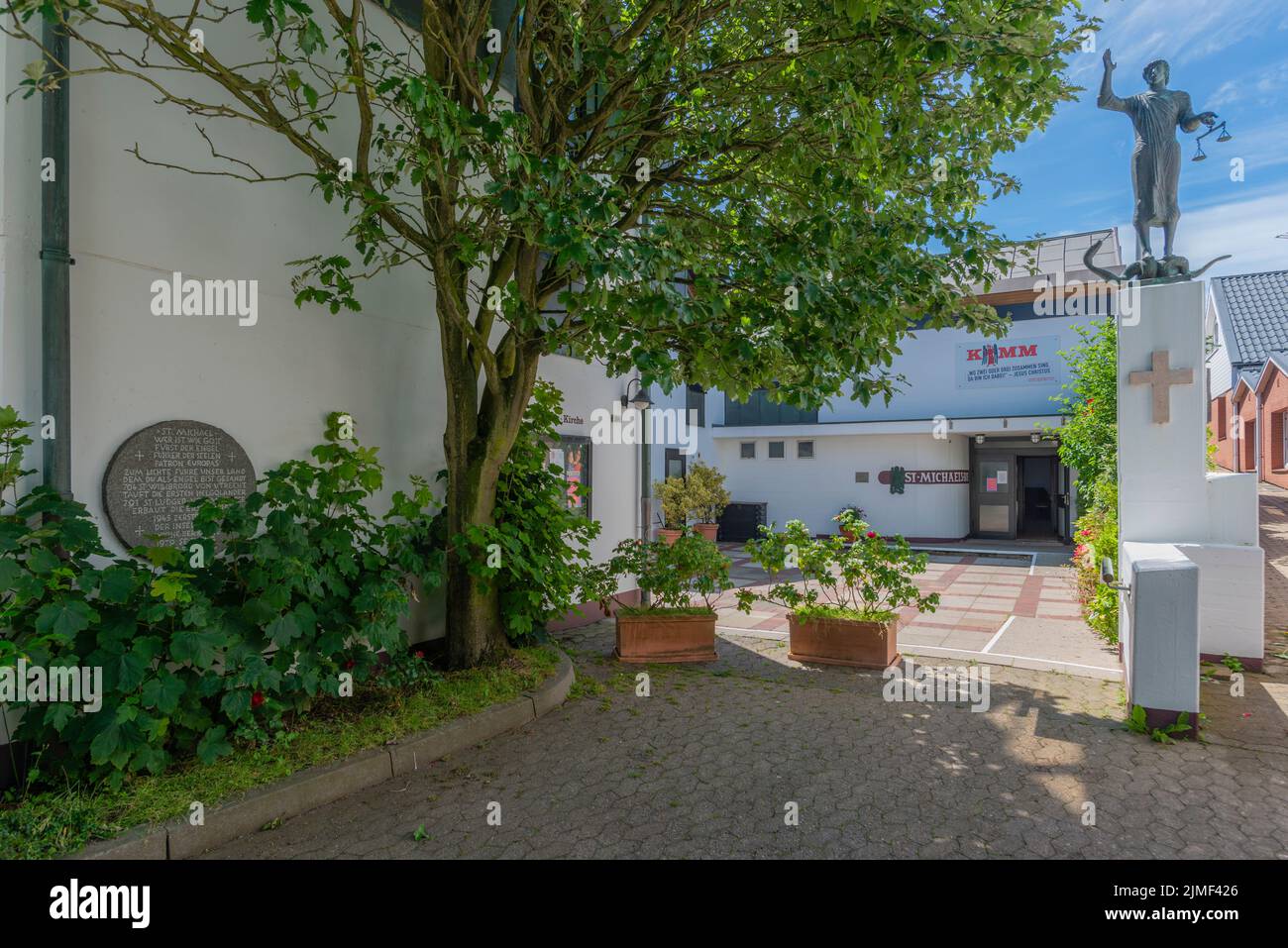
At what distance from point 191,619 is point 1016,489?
19.6 m

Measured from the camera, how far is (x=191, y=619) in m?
3.79

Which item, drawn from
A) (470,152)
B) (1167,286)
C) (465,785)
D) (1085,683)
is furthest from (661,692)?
(1167,286)

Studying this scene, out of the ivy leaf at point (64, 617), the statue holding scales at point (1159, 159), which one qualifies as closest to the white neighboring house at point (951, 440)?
the statue holding scales at point (1159, 159)

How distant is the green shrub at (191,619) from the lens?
140 inches

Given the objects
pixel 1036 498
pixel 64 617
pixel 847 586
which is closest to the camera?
pixel 64 617

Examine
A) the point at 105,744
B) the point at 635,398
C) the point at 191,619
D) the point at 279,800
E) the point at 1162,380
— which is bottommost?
the point at 279,800

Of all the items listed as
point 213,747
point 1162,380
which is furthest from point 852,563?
point 213,747

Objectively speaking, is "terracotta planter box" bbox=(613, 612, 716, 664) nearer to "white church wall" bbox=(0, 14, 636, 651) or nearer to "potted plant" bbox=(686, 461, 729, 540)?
"white church wall" bbox=(0, 14, 636, 651)

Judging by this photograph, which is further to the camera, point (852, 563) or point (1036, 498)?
point (1036, 498)

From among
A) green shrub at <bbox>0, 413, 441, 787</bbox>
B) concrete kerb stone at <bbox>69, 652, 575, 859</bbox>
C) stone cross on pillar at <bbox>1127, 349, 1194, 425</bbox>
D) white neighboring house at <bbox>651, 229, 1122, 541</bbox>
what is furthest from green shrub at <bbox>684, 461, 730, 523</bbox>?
green shrub at <bbox>0, 413, 441, 787</bbox>

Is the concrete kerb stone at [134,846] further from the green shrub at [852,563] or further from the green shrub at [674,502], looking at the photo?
the green shrub at [674,502]

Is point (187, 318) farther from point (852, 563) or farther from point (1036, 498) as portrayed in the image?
A: point (1036, 498)

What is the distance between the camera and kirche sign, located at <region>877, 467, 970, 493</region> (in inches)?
758

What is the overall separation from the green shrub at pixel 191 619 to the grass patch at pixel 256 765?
0.11 metres
